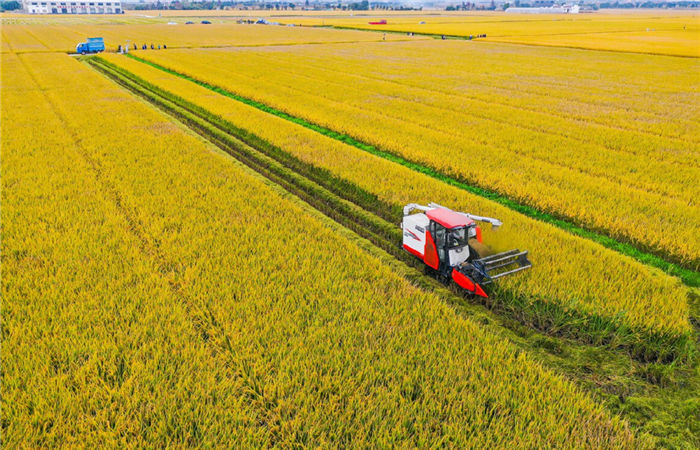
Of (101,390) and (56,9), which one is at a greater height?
(56,9)

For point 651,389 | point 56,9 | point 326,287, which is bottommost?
point 651,389

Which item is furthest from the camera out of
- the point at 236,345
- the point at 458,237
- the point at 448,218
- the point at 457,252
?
the point at 457,252

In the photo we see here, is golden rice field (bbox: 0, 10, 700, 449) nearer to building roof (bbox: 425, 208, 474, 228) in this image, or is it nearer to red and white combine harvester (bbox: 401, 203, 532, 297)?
red and white combine harvester (bbox: 401, 203, 532, 297)

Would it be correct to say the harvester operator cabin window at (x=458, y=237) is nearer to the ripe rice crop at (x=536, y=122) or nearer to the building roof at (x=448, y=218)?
the building roof at (x=448, y=218)

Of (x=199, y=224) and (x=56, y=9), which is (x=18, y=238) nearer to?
(x=199, y=224)

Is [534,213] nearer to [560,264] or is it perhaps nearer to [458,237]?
[560,264]

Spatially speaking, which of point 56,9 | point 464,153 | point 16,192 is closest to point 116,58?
point 16,192

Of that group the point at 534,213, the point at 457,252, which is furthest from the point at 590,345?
the point at 534,213
